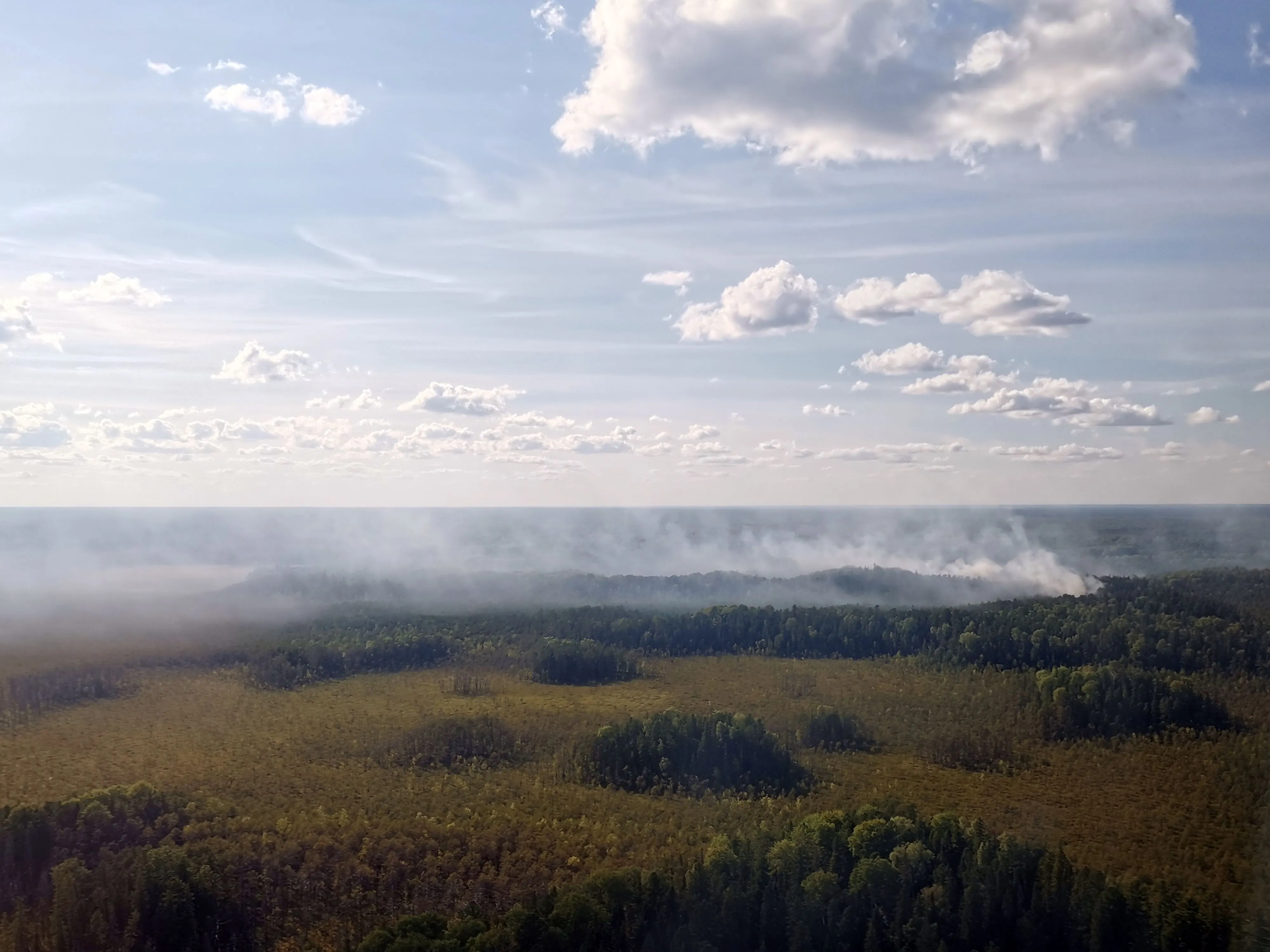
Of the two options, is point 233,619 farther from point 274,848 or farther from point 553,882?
point 553,882

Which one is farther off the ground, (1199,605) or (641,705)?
(1199,605)

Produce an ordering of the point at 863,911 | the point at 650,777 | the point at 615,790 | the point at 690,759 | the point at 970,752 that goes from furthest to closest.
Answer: the point at 970,752 < the point at 690,759 < the point at 650,777 < the point at 615,790 < the point at 863,911

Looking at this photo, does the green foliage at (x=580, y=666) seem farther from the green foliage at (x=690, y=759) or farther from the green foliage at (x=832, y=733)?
the green foliage at (x=690, y=759)

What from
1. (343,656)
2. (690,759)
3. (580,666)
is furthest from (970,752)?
(343,656)

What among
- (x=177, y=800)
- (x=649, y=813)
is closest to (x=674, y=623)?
(x=649, y=813)

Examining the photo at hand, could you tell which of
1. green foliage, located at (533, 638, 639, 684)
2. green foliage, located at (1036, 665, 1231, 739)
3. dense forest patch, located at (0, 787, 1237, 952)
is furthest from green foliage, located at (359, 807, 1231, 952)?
green foliage, located at (533, 638, 639, 684)

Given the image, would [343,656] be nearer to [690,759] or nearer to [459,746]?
[459,746]
